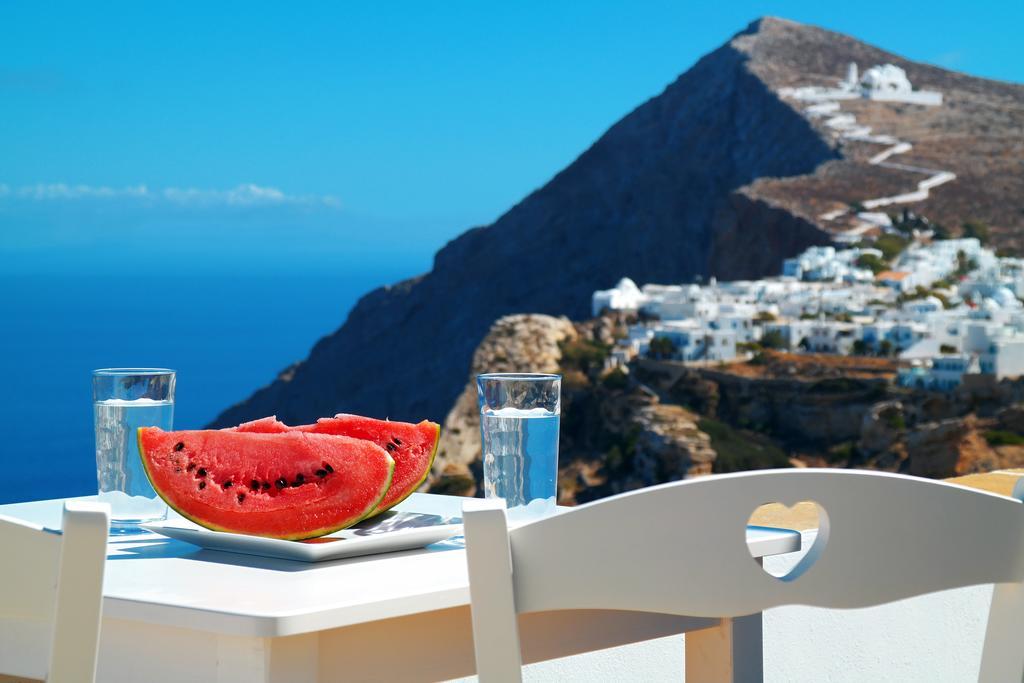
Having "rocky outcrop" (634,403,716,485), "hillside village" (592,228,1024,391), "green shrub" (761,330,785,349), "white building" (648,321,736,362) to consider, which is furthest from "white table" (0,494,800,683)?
"green shrub" (761,330,785,349)

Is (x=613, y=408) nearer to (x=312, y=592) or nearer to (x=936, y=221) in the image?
(x=936, y=221)

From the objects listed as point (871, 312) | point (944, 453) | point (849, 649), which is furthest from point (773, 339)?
point (849, 649)

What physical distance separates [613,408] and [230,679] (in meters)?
34.0

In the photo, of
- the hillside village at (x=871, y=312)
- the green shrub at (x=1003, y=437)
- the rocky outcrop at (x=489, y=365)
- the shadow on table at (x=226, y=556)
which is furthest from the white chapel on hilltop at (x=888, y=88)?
the shadow on table at (x=226, y=556)

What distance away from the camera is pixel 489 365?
119 ft

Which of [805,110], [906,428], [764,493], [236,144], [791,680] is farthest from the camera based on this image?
[236,144]

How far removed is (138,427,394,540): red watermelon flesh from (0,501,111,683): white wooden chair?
40cm

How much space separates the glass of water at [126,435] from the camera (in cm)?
142

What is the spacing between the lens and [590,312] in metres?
62.1

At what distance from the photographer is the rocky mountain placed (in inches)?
1986

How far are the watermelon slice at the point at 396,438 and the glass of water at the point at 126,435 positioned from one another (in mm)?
107

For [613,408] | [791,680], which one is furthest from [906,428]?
[791,680]

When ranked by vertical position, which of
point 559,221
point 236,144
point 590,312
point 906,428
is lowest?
point 906,428

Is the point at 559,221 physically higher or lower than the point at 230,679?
higher
